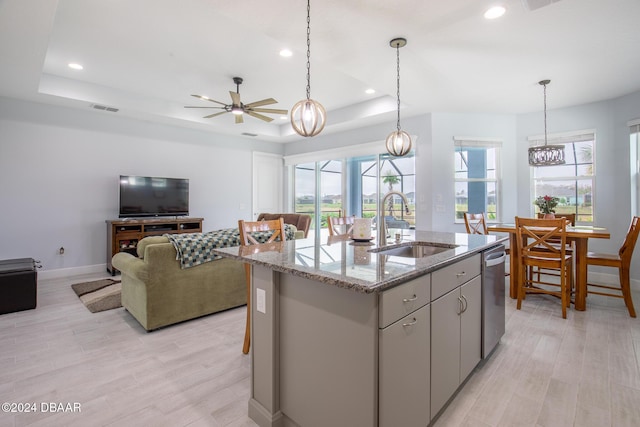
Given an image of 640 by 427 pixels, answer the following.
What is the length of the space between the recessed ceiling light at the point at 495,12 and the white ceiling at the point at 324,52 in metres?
0.07

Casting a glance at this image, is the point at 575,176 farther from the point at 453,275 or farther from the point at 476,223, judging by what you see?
the point at 453,275

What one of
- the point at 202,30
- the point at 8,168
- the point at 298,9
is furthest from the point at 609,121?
the point at 8,168

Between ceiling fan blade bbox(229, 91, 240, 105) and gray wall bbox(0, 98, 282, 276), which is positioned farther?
gray wall bbox(0, 98, 282, 276)

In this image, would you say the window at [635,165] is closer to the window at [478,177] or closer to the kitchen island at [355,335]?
the window at [478,177]

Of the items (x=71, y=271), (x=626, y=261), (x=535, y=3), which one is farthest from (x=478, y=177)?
(x=71, y=271)

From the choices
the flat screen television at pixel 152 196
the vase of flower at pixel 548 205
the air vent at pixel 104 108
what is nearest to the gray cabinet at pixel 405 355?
the vase of flower at pixel 548 205

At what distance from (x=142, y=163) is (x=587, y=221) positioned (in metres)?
7.49

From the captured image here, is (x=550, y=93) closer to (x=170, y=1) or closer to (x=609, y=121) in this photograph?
(x=609, y=121)

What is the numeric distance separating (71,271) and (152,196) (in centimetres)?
167

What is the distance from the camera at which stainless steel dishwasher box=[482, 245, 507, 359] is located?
7.19 feet

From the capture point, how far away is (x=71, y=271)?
4996 millimetres

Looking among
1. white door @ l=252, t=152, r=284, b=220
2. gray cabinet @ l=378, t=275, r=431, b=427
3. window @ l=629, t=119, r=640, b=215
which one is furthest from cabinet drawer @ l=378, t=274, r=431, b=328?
white door @ l=252, t=152, r=284, b=220

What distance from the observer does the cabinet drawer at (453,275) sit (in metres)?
1.60

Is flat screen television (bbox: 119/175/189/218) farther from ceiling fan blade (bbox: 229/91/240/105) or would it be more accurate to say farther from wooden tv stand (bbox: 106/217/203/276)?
ceiling fan blade (bbox: 229/91/240/105)
